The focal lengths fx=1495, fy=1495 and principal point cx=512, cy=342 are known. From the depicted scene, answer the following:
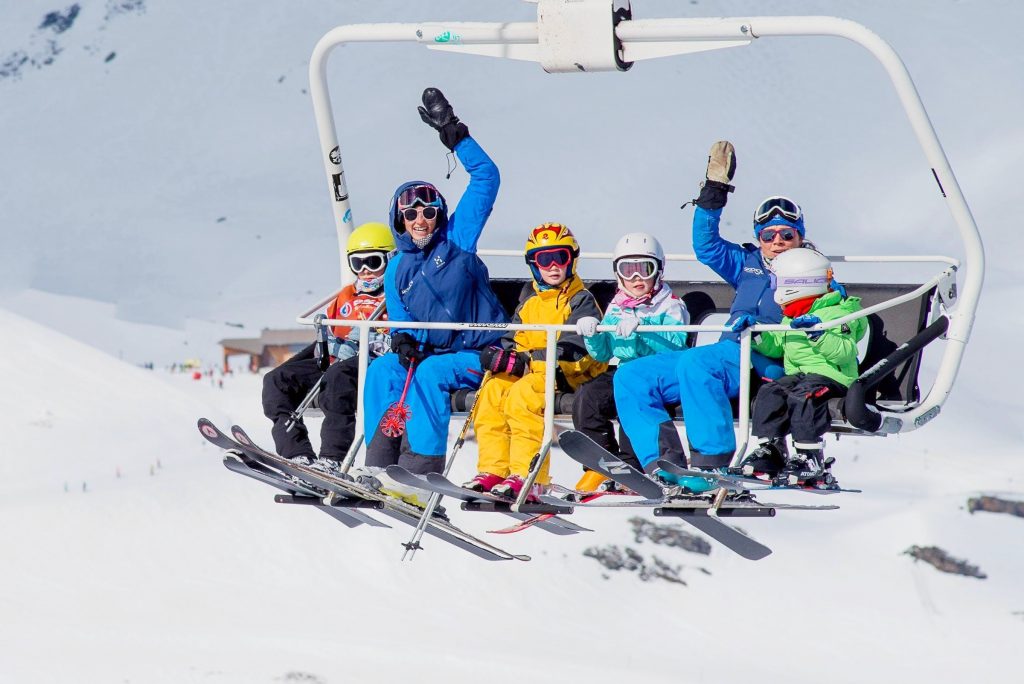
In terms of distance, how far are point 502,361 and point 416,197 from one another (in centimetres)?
133

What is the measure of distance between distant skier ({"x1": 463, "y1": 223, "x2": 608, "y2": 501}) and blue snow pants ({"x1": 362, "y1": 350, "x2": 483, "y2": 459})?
0.82 feet

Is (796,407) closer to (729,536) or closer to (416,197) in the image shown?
(729,536)

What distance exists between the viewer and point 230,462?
10.1 m

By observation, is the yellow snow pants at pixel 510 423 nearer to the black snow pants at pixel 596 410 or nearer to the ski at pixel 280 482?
the black snow pants at pixel 596 410

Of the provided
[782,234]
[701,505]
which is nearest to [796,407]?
[701,505]

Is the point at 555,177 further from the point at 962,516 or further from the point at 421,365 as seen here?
the point at 421,365

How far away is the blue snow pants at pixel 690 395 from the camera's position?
371 inches

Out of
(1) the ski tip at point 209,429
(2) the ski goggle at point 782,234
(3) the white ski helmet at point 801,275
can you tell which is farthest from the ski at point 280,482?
(2) the ski goggle at point 782,234

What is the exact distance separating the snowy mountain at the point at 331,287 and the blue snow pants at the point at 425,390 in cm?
5705

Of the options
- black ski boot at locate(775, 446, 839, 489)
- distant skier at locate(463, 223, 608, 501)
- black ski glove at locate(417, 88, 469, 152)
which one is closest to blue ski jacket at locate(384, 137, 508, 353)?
black ski glove at locate(417, 88, 469, 152)

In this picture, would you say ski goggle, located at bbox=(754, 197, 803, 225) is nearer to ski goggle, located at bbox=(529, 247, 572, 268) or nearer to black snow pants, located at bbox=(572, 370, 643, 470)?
ski goggle, located at bbox=(529, 247, 572, 268)

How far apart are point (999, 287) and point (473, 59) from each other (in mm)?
56405

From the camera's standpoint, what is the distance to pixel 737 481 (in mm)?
9305

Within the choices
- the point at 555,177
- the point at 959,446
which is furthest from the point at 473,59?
the point at 959,446
